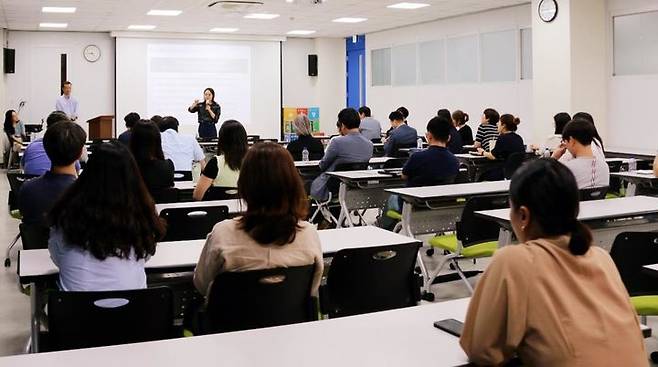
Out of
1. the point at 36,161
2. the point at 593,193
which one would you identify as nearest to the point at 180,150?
the point at 36,161

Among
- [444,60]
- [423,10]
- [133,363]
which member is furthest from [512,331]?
[444,60]

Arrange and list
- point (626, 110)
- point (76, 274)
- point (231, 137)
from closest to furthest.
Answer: point (76, 274) < point (231, 137) < point (626, 110)

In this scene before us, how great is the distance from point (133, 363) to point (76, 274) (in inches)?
42.4

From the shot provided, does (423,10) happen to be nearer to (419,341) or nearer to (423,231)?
(423,231)

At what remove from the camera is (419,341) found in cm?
213

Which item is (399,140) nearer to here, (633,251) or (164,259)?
(633,251)

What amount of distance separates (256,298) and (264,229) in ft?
0.87

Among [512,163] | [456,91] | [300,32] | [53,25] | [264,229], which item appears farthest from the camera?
[300,32]

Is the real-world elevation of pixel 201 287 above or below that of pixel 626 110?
below

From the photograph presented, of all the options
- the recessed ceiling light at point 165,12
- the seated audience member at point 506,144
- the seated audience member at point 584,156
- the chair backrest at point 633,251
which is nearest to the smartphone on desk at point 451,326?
the chair backrest at point 633,251

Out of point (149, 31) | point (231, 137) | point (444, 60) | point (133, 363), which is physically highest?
point (149, 31)

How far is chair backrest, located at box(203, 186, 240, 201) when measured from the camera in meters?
5.62

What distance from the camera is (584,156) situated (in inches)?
212

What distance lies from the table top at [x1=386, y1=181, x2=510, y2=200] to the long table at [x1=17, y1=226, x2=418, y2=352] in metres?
1.45
